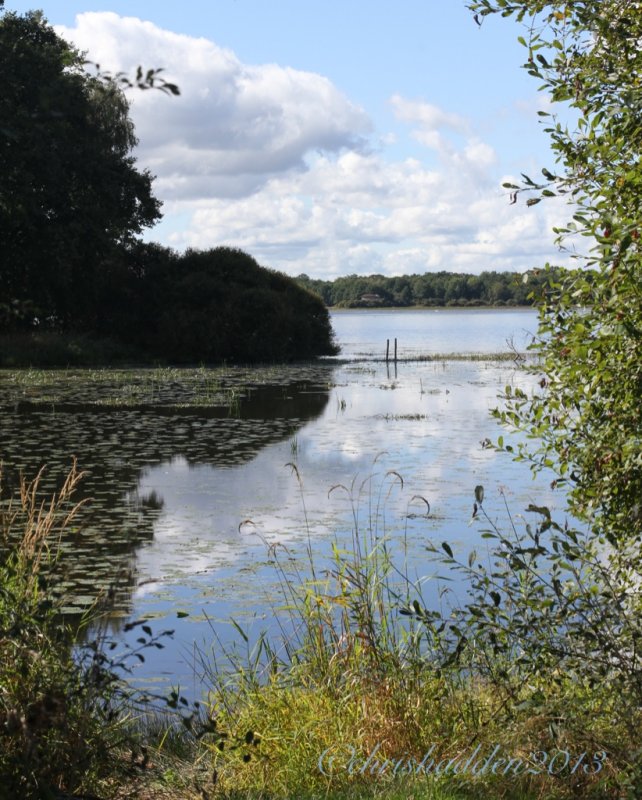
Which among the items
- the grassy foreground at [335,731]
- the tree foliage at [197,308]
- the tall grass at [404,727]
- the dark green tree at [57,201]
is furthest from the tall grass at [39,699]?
the tree foliage at [197,308]

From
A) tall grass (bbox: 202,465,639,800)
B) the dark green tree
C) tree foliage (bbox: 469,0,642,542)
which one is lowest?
tall grass (bbox: 202,465,639,800)

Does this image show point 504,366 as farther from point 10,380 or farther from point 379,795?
point 379,795

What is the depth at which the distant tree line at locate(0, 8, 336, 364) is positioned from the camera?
3619cm

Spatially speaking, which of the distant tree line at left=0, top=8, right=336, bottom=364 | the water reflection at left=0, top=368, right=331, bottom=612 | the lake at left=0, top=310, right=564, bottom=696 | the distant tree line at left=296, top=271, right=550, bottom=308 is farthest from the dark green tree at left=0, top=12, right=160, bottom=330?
the distant tree line at left=296, top=271, right=550, bottom=308

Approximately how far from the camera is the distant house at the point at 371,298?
148m

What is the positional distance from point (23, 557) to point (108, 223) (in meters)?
34.8

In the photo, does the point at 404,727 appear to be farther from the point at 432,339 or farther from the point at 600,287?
the point at 432,339

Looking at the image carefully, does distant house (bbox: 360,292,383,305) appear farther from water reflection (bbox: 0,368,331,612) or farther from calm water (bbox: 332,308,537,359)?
water reflection (bbox: 0,368,331,612)

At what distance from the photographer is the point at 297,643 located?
7.39 meters

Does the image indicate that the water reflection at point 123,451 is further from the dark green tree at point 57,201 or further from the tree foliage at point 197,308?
the tree foliage at point 197,308

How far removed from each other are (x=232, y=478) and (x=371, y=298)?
5306 inches

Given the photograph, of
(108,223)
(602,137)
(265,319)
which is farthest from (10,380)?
(602,137)

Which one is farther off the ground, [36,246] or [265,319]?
[36,246]

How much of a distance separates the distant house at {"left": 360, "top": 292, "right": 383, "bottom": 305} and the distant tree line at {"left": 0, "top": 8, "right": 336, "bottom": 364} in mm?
102447
